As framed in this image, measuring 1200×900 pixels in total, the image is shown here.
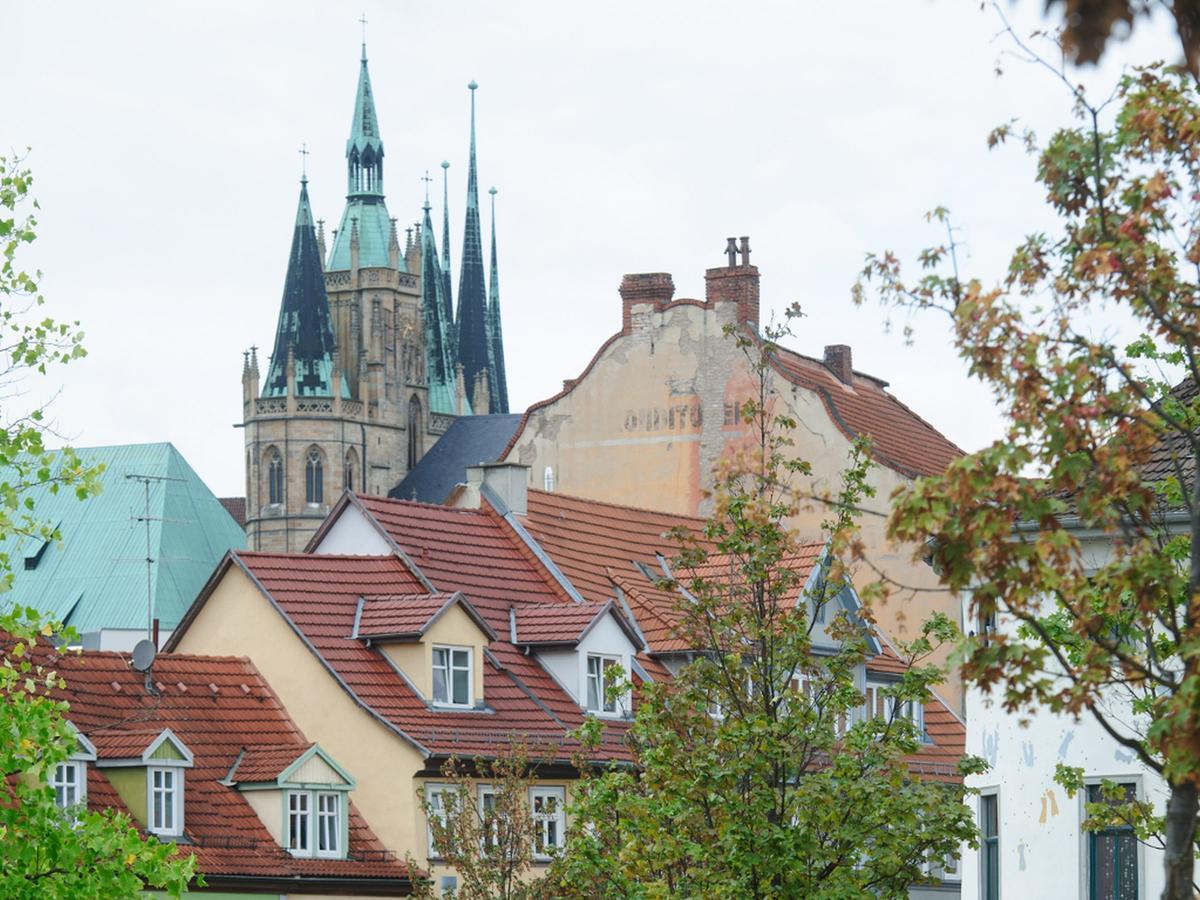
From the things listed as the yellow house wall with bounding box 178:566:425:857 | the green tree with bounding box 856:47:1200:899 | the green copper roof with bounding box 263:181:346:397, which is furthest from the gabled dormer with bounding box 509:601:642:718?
the green copper roof with bounding box 263:181:346:397

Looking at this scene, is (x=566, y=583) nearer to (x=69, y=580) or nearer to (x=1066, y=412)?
(x=1066, y=412)

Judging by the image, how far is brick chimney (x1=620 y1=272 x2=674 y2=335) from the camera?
55.9 m

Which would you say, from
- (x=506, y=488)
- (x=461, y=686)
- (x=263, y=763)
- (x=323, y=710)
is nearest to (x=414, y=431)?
(x=506, y=488)

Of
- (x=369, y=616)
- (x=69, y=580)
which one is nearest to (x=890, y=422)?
(x=369, y=616)

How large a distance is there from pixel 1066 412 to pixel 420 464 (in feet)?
531

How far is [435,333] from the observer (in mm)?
187375

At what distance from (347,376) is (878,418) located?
119 metres

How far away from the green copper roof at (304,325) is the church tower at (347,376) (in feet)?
0.21

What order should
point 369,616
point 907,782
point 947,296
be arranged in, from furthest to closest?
1. point 369,616
2. point 907,782
3. point 947,296

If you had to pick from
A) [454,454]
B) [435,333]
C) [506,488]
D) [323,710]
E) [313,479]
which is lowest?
[323,710]

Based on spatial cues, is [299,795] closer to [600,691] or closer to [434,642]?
[434,642]

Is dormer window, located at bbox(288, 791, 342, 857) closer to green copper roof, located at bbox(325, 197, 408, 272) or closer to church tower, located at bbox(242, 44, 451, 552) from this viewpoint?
church tower, located at bbox(242, 44, 451, 552)

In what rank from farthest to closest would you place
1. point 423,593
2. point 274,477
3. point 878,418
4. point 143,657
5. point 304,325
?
point 304,325 → point 274,477 → point 878,418 → point 423,593 → point 143,657

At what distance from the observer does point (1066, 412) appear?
39.0 feet
